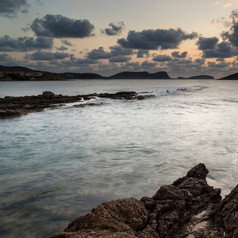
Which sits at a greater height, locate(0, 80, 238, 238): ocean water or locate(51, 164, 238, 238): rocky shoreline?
locate(51, 164, 238, 238): rocky shoreline

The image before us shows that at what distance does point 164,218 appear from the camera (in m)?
4.60

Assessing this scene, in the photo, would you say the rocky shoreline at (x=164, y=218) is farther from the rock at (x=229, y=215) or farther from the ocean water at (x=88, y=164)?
the ocean water at (x=88, y=164)

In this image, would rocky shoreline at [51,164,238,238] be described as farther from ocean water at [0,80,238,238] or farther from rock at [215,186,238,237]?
ocean water at [0,80,238,238]

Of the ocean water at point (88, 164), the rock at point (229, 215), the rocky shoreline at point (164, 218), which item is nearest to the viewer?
the rock at point (229, 215)

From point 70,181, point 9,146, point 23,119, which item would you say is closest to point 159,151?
point 70,181

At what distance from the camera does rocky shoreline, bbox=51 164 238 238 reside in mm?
3865

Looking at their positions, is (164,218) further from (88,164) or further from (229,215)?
(88,164)

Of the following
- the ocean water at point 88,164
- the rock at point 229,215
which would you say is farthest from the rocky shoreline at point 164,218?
the ocean water at point 88,164

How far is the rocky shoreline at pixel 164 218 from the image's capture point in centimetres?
387

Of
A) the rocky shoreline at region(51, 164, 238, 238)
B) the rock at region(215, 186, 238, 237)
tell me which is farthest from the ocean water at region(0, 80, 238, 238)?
the rock at region(215, 186, 238, 237)

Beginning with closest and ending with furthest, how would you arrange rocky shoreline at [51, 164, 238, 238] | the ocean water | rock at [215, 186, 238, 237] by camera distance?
rock at [215, 186, 238, 237] < rocky shoreline at [51, 164, 238, 238] < the ocean water

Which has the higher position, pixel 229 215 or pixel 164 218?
pixel 229 215

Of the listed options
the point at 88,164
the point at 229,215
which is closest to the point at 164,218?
the point at 229,215

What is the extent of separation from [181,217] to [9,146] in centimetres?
1155
